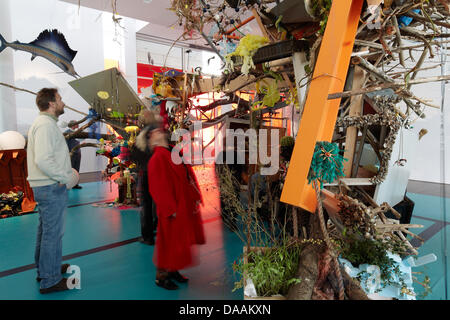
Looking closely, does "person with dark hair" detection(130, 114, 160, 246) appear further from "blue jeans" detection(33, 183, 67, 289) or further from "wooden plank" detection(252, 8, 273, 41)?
"wooden plank" detection(252, 8, 273, 41)

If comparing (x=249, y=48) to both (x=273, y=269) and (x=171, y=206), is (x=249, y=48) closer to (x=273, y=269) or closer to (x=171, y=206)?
(x=171, y=206)

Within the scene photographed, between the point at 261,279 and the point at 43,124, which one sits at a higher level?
the point at 43,124

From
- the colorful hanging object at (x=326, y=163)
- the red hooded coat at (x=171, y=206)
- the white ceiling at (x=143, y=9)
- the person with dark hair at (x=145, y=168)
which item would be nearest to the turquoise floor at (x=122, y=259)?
the person with dark hair at (x=145, y=168)

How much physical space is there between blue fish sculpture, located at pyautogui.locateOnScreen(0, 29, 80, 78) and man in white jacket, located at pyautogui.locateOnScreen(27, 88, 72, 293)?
0.34 meters

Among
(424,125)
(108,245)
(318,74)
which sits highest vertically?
(318,74)

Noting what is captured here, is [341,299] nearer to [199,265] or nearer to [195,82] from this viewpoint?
[199,265]

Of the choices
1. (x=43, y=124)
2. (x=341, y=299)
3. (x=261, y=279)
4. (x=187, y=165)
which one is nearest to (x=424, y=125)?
(x=341, y=299)

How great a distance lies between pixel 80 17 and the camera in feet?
6.55

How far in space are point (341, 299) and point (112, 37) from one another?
8.09ft

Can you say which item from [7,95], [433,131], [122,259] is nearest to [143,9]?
[7,95]

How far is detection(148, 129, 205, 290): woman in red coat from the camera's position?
191 cm

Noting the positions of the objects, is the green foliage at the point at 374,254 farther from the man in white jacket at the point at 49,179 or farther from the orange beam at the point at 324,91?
the man in white jacket at the point at 49,179

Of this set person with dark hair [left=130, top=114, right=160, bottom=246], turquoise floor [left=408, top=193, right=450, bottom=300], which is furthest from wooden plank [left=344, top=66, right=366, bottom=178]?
person with dark hair [left=130, top=114, right=160, bottom=246]

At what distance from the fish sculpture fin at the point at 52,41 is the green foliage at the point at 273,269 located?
7.18ft
